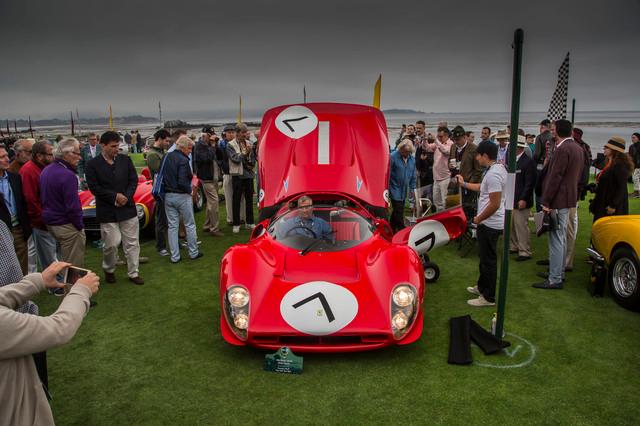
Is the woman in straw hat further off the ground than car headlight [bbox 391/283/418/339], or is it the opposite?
the woman in straw hat

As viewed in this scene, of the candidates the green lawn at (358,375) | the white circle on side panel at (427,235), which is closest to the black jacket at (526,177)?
the green lawn at (358,375)

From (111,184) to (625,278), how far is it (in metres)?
6.57

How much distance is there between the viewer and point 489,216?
513cm

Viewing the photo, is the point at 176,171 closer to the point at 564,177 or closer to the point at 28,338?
the point at 28,338

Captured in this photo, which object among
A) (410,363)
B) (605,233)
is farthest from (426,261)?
(410,363)

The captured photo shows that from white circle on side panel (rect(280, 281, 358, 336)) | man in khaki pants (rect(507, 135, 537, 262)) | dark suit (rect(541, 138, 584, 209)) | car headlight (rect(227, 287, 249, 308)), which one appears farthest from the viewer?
man in khaki pants (rect(507, 135, 537, 262))

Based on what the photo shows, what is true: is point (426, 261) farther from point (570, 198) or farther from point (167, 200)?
point (167, 200)

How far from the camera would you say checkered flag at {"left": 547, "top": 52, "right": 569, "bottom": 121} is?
447 inches

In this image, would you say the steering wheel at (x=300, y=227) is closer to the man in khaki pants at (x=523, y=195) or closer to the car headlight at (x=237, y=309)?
the car headlight at (x=237, y=309)

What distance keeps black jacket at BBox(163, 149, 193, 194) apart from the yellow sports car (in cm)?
587

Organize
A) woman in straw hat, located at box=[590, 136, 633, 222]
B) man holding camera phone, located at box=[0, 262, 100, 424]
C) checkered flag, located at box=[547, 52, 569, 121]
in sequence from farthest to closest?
checkered flag, located at box=[547, 52, 569, 121], woman in straw hat, located at box=[590, 136, 633, 222], man holding camera phone, located at box=[0, 262, 100, 424]

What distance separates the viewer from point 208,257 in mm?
7625

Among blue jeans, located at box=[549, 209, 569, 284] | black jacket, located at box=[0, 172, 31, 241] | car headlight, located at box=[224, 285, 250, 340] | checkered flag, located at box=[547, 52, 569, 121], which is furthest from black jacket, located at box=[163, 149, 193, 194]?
checkered flag, located at box=[547, 52, 569, 121]

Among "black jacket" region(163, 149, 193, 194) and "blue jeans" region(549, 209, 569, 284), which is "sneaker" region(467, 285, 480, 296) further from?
"black jacket" region(163, 149, 193, 194)
